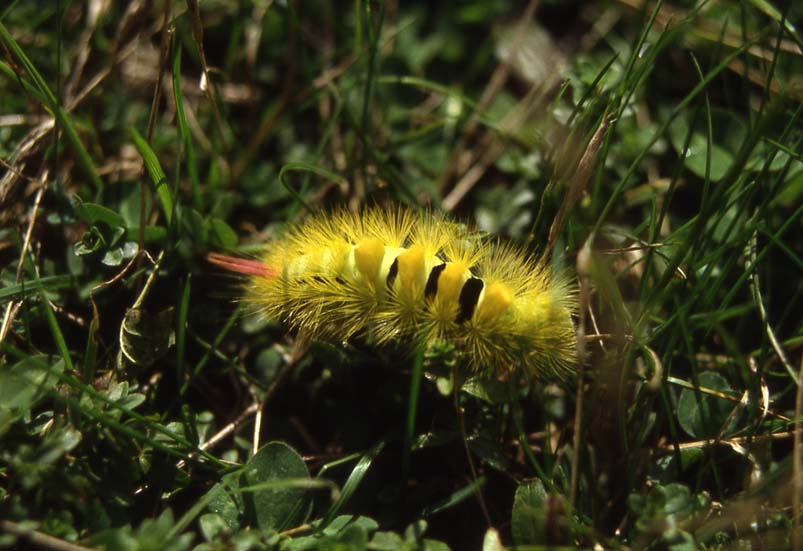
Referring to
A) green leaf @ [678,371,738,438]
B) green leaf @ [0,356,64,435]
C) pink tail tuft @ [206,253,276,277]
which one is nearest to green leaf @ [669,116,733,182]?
green leaf @ [678,371,738,438]

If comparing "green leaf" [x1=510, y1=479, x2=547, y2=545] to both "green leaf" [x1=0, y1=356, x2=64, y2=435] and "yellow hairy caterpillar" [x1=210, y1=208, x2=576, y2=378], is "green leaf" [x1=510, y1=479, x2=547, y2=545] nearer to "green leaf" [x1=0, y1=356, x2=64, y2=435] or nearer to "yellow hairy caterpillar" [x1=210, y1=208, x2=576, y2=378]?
"yellow hairy caterpillar" [x1=210, y1=208, x2=576, y2=378]

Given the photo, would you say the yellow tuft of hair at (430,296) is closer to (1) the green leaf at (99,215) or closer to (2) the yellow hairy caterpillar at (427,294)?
(2) the yellow hairy caterpillar at (427,294)

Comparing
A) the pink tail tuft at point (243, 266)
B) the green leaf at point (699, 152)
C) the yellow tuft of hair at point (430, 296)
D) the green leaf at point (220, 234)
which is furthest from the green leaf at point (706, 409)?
the green leaf at point (220, 234)

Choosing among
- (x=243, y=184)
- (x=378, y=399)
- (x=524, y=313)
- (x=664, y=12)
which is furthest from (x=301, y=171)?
(x=664, y=12)

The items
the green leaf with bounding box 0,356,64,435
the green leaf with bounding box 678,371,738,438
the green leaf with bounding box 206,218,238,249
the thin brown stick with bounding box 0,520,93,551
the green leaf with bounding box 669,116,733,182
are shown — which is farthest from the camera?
the green leaf with bounding box 669,116,733,182

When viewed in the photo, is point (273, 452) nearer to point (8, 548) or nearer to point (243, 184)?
point (8, 548)

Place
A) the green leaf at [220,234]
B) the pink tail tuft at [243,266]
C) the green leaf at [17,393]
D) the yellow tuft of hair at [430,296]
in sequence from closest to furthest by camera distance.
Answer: the green leaf at [17,393] → the yellow tuft of hair at [430,296] → the pink tail tuft at [243,266] → the green leaf at [220,234]
